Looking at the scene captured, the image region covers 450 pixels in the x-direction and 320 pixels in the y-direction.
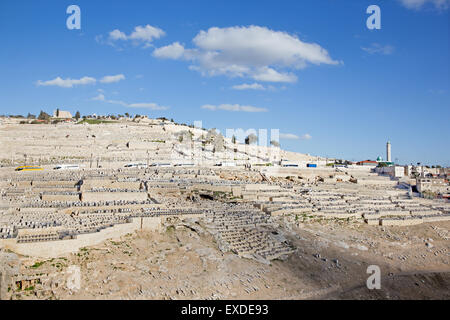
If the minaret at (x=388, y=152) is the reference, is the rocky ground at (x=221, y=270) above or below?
below

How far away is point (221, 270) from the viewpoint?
13.8 meters

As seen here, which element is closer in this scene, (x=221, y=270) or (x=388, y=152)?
(x=221, y=270)

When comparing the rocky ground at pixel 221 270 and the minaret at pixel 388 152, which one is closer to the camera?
the rocky ground at pixel 221 270

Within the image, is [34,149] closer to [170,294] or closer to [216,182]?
[216,182]

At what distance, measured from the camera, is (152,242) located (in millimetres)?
15039

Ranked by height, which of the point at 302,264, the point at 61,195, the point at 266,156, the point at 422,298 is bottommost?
the point at 422,298

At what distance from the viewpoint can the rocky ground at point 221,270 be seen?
11430mm

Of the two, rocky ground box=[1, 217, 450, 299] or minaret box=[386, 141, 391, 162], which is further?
minaret box=[386, 141, 391, 162]

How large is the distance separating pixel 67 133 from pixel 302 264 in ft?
123

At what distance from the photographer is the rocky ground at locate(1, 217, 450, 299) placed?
450 inches

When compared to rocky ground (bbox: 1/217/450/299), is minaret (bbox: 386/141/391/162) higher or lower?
higher
